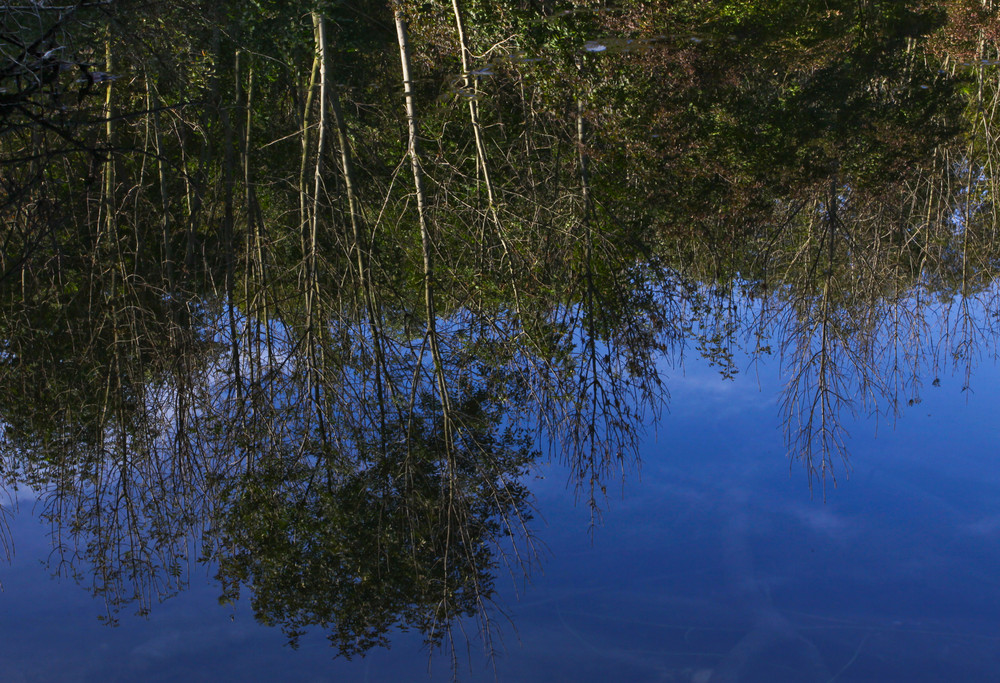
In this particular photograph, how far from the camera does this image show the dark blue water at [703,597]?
15.1 feet

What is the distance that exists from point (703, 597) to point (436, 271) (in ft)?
14.4

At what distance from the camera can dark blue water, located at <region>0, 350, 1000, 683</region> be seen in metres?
4.59

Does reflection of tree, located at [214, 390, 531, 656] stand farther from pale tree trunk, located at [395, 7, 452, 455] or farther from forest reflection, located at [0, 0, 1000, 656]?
pale tree trunk, located at [395, 7, 452, 455]

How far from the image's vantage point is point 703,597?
16.6 ft

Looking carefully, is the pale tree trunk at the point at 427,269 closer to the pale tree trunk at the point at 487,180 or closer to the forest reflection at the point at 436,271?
the forest reflection at the point at 436,271

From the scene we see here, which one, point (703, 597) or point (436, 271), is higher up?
point (436, 271)

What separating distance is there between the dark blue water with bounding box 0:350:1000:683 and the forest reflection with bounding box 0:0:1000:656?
0.19 metres

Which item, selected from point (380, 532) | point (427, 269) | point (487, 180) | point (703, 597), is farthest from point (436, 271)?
point (703, 597)

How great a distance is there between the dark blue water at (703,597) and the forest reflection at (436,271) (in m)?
0.19

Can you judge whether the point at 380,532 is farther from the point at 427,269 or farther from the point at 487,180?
the point at 487,180

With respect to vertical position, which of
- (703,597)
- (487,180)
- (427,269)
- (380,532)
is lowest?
(703,597)

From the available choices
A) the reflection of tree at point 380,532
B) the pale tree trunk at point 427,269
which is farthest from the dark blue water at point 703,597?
the pale tree trunk at point 427,269

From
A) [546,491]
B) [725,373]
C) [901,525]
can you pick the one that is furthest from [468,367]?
[901,525]

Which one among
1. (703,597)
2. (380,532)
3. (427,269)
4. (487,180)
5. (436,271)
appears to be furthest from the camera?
(487,180)
